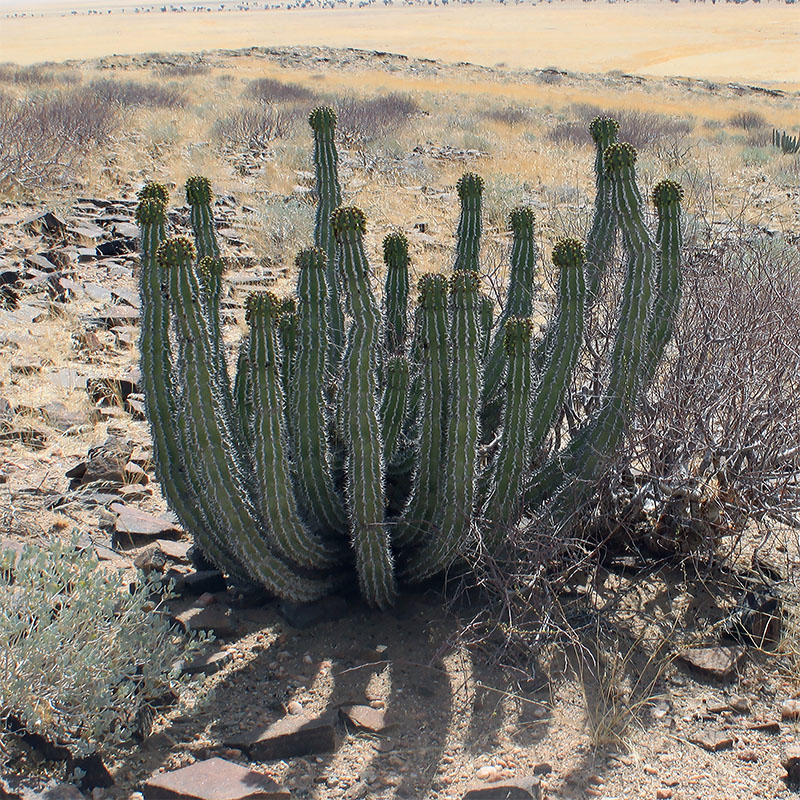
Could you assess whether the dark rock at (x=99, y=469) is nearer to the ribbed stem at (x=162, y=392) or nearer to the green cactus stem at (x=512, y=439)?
the ribbed stem at (x=162, y=392)

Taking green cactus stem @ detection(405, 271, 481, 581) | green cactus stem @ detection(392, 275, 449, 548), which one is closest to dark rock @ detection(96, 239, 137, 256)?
green cactus stem @ detection(392, 275, 449, 548)

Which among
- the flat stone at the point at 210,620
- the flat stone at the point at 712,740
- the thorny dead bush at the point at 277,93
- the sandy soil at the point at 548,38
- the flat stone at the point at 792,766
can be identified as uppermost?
the sandy soil at the point at 548,38

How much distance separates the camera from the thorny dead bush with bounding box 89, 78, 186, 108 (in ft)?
68.4

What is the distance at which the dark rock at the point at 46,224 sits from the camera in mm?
9664

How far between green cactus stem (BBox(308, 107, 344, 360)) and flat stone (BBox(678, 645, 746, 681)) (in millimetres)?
2220

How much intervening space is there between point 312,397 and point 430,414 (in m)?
0.53

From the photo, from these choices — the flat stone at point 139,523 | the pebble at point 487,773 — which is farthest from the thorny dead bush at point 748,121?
the pebble at point 487,773

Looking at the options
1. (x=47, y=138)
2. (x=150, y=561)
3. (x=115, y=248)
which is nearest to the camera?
(x=150, y=561)

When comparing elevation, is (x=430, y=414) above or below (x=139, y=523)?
above

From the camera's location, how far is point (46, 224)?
32.1ft

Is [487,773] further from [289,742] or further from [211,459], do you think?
[211,459]

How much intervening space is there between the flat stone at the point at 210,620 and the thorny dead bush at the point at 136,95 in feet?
59.2

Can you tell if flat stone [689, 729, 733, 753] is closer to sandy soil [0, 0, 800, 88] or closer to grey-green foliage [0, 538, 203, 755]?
grey-green foliage [0, 538, 203, 755]

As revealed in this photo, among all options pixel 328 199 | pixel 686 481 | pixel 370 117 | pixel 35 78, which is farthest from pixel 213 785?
pixel 35 78
